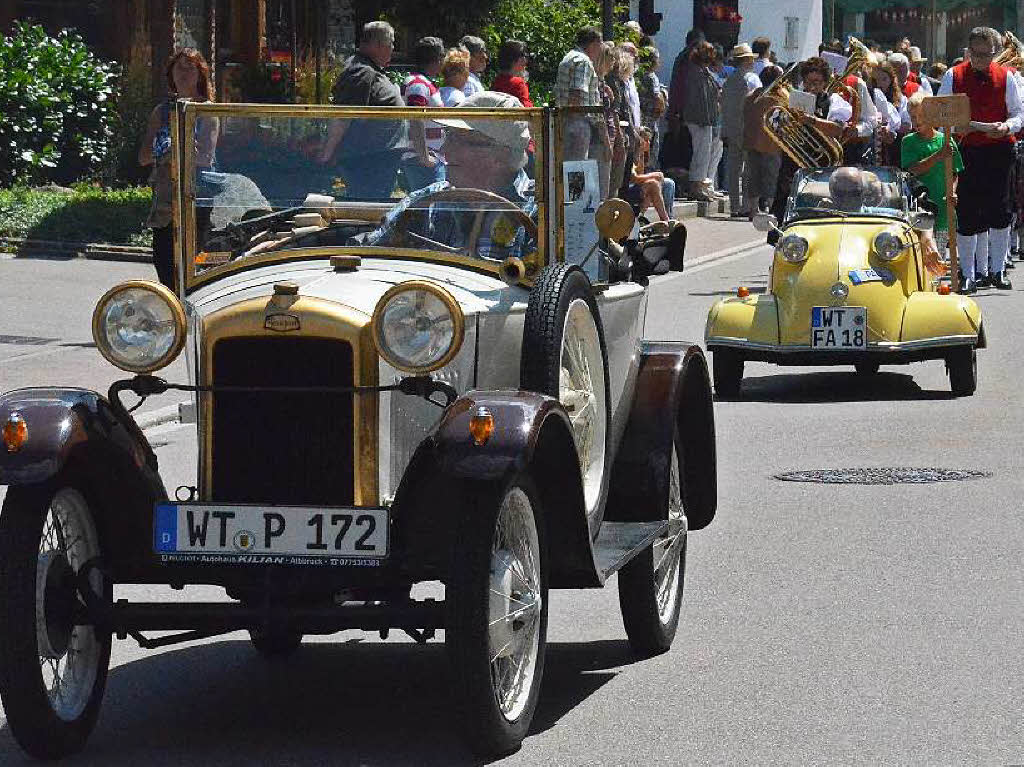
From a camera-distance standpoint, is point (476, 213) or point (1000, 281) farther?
point (1000, 281)

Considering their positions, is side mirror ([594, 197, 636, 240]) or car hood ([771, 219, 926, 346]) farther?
car hood ([771, 219, 926, 346])

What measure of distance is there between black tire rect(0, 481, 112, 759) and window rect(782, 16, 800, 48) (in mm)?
42494

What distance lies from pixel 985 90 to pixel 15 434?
14.4 meters

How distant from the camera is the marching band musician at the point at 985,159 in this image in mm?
19109

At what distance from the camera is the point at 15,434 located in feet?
19.6

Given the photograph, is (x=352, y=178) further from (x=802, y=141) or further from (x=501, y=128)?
(x=802, y=141)

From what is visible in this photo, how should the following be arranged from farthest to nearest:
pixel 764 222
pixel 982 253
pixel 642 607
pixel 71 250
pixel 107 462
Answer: pixel 71 250
pixel 982 253
pixel 764 222
pixel 642 607
pixel 107 462

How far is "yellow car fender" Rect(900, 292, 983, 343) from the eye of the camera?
45.0 feet

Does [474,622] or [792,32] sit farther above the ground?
[792,32]

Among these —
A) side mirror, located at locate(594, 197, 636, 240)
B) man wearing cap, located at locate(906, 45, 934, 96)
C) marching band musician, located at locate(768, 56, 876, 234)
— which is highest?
man wearing cap, located at locate(906, 45, 934, 96)

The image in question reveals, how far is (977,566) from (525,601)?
3.03 meters

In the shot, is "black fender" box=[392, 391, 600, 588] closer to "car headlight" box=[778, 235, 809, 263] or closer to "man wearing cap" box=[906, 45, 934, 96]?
"car headlight" box=[778, 235, 809, 263]

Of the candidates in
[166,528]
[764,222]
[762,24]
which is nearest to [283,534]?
[166,528]

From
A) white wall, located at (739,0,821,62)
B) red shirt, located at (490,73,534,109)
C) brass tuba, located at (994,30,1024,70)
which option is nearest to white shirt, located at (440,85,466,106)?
red shirt, located at (490,73,534,109)
